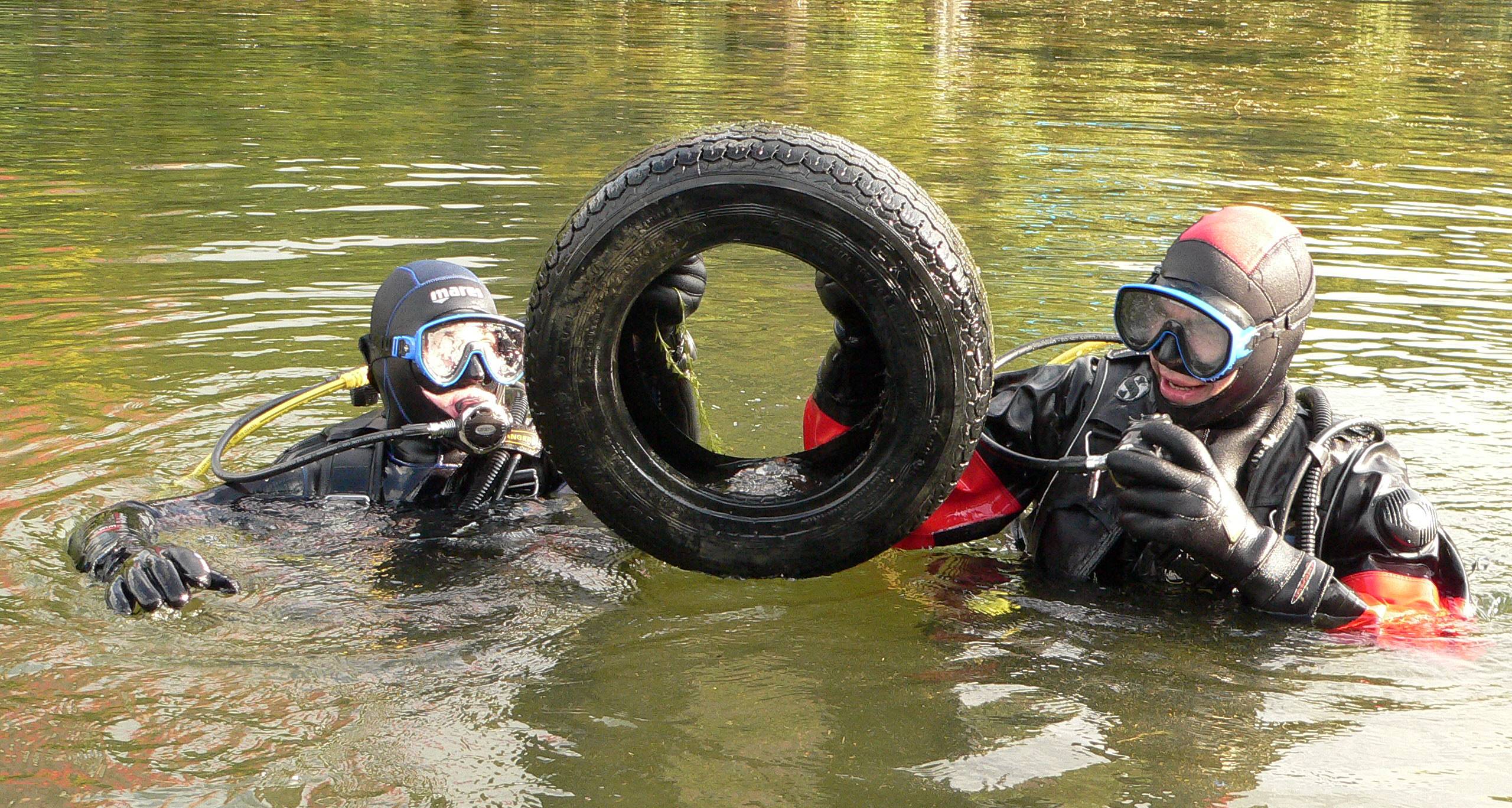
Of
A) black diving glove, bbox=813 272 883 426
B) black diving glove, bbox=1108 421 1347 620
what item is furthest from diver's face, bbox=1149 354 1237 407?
black diving glove, bbox=813 272 883 426

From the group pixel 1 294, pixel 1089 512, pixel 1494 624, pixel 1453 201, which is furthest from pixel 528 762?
pixel 1453 201

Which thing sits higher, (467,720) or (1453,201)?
(1453,201)

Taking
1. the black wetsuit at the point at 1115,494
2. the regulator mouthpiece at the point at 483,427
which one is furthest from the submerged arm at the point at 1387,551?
the regulator mouthpiece at the point at 483,427

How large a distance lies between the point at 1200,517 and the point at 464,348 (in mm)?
2366

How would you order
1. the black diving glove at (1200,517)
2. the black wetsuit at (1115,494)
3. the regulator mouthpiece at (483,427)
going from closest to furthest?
the black diving glove at (1200,517) < the black wetsuit at (1115,494) < the regulator mouthpiece at (483,427)

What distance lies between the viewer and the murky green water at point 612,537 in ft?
10.6

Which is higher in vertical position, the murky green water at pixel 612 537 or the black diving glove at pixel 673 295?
the black diving glove at pixel 673 295

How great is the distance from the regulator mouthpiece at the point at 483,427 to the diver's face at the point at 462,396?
0.52ft

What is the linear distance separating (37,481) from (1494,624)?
5.00 meters

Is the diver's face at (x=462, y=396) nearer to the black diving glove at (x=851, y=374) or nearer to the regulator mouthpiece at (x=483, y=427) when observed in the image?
the regulator mouthpiece at (x=483, y=427)

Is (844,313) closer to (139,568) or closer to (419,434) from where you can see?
(419,434)

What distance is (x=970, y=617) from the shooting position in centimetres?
404

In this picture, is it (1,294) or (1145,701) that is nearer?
(1145,701)

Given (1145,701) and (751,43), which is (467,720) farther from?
(751,43)
